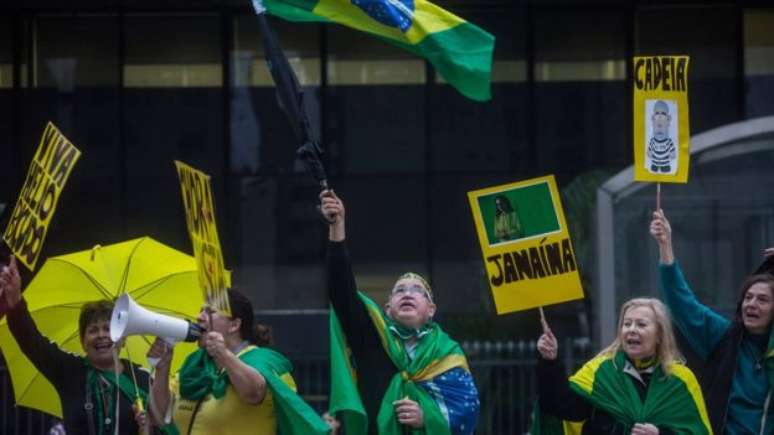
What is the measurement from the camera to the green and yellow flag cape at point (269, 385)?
26.9ft

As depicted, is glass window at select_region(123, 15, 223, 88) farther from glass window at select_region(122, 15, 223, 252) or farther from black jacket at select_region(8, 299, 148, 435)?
black jacket at select_region(8, 299, 148, 435)

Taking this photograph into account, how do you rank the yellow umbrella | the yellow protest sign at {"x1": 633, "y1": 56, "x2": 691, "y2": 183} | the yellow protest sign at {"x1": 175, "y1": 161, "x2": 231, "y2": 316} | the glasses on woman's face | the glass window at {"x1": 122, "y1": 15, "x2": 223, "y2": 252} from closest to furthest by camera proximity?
the yellow protest sign at {"x1": 175, "y1": 161, "x2": 231, "y2": 316}
the glasses on woman's face
the yellow umbrella
the yellow protest sign at {"x1": 633, "y1": 56, "x2": 691, "y2": 183}
the glass window at {"x1": 122, "y1": 15, "x2": 223, "y2": 252}

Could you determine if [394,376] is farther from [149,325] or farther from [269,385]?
[149,325]

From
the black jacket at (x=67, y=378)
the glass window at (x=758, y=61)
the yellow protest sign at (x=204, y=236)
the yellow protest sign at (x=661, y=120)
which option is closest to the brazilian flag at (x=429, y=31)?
the yellow protest sign at (x=661, y=120)

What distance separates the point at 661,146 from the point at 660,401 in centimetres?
162

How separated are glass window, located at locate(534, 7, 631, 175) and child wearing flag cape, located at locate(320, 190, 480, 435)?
35.2ft

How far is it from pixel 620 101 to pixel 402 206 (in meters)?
2.44

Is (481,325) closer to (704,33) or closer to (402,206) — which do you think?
(402,206)

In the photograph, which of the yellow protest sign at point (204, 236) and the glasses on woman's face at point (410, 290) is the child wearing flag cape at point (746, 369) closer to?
the glasses on woman's face at point (410, 290)

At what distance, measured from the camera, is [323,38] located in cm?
1944

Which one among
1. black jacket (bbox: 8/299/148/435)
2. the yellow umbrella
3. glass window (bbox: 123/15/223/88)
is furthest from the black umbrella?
glass window (bbox: 123/15/223/88)

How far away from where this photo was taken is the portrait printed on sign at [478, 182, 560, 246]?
30.1ft

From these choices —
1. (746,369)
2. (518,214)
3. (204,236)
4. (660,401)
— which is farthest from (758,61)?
(204,236)

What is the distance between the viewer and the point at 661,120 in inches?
380
